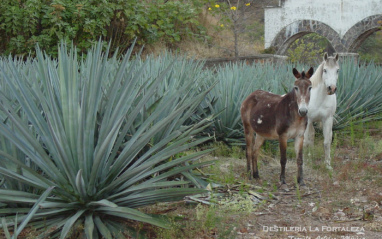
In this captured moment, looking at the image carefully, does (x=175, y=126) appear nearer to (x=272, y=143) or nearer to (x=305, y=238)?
(x=305, y=238)

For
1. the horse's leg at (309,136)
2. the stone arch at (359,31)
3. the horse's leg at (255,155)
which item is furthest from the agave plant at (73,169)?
the stone arch at (359,31)

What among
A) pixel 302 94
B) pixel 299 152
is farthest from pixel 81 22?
pixel 302 94

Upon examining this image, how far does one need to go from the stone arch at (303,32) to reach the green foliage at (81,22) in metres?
5.30

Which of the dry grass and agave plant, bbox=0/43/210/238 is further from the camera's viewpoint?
the dry grass

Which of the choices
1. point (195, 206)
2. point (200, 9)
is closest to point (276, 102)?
point (195, 206)

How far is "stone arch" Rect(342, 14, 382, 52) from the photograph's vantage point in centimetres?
1766

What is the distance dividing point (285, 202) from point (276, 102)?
122cm

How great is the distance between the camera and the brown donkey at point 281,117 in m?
5.00

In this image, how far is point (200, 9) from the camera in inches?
650

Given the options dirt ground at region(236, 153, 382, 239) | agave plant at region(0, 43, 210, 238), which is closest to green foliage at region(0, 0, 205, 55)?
dirt ground at region(236, 153, 382, 239)

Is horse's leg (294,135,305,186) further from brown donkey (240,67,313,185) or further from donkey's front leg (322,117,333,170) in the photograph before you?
donkey's front leg (322,117,333,170)

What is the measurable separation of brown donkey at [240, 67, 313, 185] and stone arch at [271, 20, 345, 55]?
13.7 metres

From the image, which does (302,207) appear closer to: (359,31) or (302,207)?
(302,207)

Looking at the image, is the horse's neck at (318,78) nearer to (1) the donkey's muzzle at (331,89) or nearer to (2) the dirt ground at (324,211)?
(1) the donkey's muzzle at (331,89)
